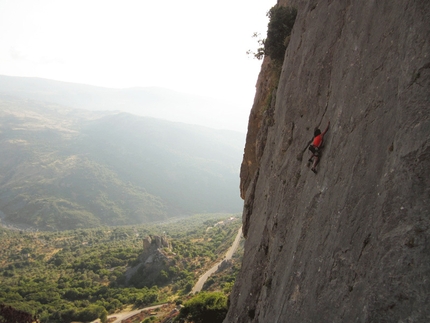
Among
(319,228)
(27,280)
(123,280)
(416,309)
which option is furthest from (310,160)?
(27,280)

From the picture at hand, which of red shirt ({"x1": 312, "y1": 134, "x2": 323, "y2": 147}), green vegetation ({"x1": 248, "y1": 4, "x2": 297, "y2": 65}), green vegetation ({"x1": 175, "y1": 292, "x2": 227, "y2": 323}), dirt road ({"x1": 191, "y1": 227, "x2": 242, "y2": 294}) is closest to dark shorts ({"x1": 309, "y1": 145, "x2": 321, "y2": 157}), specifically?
red shirt ({"x1": 312, "y1": 134, "x2": 323, "y2": 147})

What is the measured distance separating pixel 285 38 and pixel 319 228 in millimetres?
15838

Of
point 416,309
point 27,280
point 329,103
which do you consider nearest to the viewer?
point 416,309

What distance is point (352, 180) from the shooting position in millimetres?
8719

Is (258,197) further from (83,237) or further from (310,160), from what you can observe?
(83,237)

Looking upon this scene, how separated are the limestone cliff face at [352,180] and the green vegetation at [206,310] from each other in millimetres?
16616

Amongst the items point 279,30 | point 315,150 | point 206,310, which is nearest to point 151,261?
point 206,310

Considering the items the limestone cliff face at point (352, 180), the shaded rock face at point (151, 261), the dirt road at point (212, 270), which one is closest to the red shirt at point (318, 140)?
the limestone cliff face at point (352, 180)

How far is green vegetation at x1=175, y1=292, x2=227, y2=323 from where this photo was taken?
32.0 m

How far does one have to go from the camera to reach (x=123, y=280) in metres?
84.5

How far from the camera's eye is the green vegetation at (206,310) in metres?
32.0

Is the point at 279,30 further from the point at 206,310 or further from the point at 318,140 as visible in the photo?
the point at 206,310

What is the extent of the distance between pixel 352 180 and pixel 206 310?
94.0 feet

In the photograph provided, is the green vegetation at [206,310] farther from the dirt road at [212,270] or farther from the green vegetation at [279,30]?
the dirt road at [212,270]
